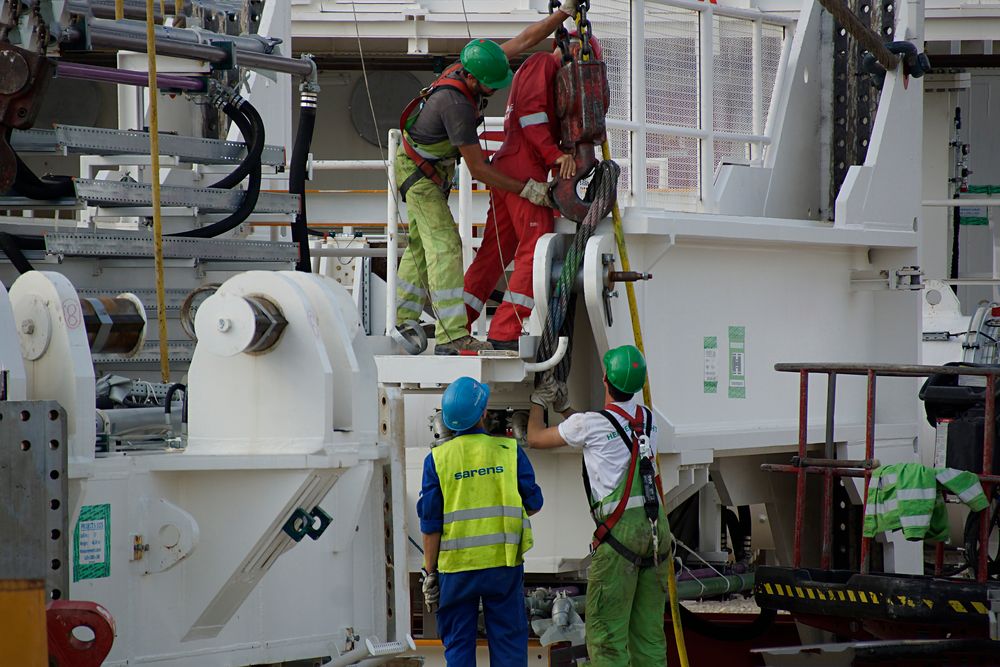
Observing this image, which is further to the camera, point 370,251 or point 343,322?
point 370,251

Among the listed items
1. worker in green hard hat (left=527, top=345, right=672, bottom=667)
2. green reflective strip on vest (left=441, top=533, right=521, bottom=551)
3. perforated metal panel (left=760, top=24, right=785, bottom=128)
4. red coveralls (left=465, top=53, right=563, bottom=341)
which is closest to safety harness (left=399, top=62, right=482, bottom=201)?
red coveralls (left=465, top=53, right=563, bottom=341)

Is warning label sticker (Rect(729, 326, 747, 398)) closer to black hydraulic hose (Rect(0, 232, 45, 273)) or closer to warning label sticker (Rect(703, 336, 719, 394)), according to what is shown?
warning label sticker (Rect(703, 336, 719, 394))

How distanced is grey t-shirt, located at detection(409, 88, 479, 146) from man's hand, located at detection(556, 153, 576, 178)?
0.39 m

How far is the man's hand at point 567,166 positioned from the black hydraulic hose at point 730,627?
2835mm

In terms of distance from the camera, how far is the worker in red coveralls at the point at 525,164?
6.04 metres

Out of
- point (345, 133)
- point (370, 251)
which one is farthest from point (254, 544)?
point (345, 133)

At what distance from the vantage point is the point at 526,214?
20.0 ft

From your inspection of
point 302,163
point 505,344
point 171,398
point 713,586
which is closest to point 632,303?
point 505,344

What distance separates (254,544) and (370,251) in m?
4.64

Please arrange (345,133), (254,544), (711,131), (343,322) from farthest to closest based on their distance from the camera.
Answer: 1. (345,133)
2. (711,131)
3. (343,322)
4. (254,544)

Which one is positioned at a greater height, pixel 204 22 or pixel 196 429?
pixel 204 22

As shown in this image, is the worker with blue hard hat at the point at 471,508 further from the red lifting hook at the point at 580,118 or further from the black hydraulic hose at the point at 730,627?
the black hydraulic hose at the point at 730,627

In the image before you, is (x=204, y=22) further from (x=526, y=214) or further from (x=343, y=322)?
(x=343, y=322)

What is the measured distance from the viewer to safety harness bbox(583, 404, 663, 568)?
18.1 ft
